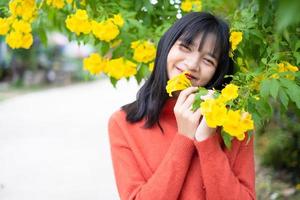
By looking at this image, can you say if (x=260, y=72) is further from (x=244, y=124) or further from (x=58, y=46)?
(x=58, y=46)

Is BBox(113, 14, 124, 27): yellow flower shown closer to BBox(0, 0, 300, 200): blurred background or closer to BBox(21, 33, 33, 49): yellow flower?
BBox(0, 0, 300, 200): blurred background

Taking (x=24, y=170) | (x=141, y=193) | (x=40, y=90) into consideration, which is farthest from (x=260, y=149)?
(x=40, y=90)

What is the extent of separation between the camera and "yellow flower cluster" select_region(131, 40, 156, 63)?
2654 mm

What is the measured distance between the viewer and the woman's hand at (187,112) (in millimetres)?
1692

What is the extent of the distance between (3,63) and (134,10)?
A: 649 inches

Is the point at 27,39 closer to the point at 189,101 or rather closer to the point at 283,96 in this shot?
the point at 189,101

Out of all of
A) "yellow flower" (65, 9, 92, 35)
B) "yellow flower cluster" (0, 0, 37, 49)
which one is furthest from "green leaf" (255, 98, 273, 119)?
"yellow flower cluster" (0, 0, 37, 49)

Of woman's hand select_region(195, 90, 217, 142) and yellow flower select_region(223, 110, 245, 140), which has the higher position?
yellow flower select_region(223, 110, 245, 140)

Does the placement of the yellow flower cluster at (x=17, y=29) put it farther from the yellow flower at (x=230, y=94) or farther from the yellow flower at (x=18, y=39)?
the yellow flower at (x=230, y=94)

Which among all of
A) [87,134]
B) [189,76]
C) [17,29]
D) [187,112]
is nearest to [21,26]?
[17,29]

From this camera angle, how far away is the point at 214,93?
1548 millimetres

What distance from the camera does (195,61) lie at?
1.83m

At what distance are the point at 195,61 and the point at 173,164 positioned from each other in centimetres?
37

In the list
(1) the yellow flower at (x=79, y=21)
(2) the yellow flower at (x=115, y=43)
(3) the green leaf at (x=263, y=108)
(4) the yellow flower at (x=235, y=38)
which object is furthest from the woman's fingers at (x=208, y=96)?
(2) the yellow flower at (x=115, y=43)
